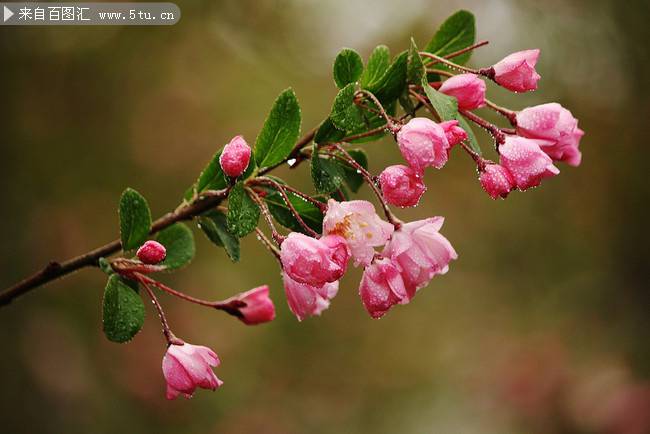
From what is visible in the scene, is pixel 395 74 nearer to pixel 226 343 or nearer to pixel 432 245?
pixel 432 245

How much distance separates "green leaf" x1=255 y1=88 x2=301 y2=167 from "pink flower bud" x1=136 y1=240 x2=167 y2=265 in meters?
0.14

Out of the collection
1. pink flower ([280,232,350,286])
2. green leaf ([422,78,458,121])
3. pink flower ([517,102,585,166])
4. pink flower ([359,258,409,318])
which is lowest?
pink flower ([359,258,409,318])

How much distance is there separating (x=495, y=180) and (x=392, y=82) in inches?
5.6

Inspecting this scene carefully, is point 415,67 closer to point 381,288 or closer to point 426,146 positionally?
point 426,146

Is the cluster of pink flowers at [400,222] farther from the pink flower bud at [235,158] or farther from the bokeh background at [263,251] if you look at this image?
the bokeh background at [263,251]

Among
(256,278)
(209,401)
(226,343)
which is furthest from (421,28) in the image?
(209,401)

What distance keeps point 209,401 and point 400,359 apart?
2.16 m

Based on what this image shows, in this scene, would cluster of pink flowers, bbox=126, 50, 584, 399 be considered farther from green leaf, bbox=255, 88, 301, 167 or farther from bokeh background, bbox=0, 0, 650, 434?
bokeh background, bbox=0, 0, 650, 434

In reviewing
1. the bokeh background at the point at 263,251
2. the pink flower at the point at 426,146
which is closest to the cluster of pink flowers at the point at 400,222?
the pink flower at the point at 426,146

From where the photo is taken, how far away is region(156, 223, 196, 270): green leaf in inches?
31.9

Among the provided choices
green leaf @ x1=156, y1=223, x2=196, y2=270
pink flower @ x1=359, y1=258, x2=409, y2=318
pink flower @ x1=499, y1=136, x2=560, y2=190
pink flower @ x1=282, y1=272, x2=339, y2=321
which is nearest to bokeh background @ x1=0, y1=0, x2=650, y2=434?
green leaf @ x1=156, y1=223, x2=196, y2=270

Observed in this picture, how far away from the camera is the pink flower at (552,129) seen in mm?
685

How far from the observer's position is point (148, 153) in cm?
299

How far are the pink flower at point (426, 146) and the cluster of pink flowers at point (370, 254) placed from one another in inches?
2.7
